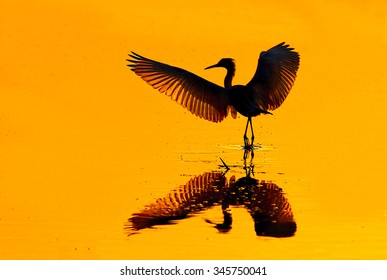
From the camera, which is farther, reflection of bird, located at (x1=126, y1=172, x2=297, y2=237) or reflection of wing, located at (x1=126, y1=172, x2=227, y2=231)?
reflection of wing, located at (x1=126, y1=172, x2=227, y2=231)

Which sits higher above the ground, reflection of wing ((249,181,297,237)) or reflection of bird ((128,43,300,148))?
reflection of bird ((128,43,300,148))

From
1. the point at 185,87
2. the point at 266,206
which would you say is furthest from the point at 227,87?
the point at 266,206

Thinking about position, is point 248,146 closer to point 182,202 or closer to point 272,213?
point 182,202

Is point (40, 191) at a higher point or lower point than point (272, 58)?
lower

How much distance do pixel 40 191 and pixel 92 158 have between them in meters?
2.30

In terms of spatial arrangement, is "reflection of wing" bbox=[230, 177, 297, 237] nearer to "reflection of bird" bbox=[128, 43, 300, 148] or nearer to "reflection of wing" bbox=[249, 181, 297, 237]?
"reflection of wing" bbox=[249, 181, 297, 237]

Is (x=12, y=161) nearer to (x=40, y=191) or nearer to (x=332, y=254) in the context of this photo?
(x=40, y=191)

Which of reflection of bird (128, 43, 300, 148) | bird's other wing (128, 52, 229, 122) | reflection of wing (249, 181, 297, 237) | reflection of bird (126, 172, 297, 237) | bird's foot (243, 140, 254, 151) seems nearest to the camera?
reflection of wing (249, 181, 297, 237)

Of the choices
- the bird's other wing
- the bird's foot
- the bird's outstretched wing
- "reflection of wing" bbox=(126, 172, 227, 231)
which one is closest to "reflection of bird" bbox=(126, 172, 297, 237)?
"reflection of wing" bbox=(126, 172, 227, 231)

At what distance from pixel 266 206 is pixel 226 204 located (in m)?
0.45

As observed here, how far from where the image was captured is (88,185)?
1307 centimetres

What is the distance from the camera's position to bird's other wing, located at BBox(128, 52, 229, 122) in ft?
52.3

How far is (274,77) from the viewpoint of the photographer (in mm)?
17500

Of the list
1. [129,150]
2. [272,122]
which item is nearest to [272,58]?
[272,122]
